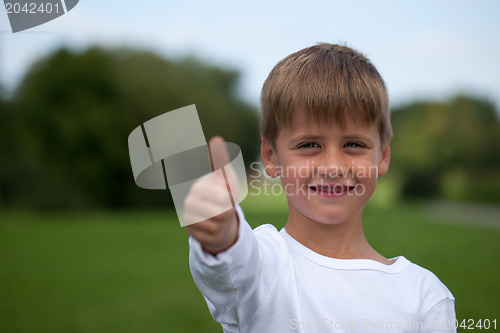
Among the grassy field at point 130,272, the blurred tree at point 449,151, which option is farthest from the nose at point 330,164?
the blurred tree at point 449,151

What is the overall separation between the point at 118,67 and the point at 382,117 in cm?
3654

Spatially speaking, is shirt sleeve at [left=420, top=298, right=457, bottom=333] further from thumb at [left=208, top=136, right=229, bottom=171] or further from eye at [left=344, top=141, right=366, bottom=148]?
thumb at [left=208, top=136, right=229, bottom=171]

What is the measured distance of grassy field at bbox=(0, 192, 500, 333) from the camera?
794 centimetres

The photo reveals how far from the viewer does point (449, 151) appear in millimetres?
42719

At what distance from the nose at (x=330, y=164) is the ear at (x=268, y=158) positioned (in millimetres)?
236

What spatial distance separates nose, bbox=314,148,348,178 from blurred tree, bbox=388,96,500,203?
112 ft

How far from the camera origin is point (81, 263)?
12.6 m

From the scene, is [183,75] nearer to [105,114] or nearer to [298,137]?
[105,114]

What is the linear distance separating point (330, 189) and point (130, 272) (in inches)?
418

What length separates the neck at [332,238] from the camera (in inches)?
75.2

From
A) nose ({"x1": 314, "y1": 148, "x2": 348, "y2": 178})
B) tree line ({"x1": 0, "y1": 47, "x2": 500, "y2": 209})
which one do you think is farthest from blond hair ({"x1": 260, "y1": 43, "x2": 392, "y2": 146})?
tree line ({"x1": 0, "y1": 47, "x2": 500, "y2": 209})

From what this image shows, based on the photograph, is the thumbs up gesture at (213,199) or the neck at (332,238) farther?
the neck at (332,238)

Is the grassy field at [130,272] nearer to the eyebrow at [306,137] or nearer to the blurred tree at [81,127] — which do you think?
the eyebrow at [306,137]

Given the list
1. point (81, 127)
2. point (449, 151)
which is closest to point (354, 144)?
point (81, 127)
